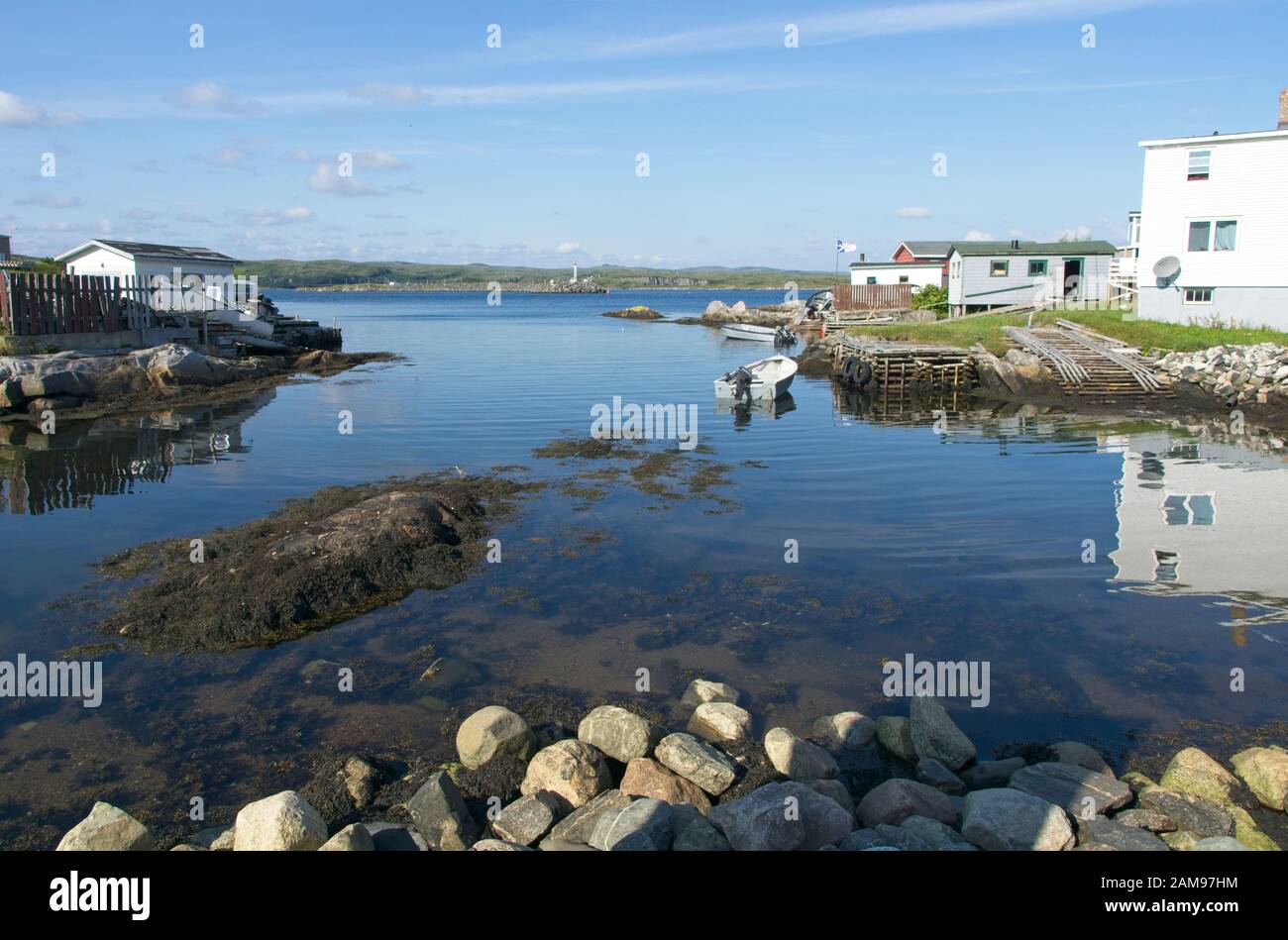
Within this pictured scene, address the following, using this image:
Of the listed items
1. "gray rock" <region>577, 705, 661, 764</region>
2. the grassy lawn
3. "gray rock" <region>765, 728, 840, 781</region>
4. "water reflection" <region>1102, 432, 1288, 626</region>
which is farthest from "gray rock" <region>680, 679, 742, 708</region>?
the grassy lawn

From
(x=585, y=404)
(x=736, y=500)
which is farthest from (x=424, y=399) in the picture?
(x=736, y=500)

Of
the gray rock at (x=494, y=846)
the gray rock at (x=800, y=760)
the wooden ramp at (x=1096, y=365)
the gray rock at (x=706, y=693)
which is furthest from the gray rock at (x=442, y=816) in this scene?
the wooden ramp at (x=1096, y=365)

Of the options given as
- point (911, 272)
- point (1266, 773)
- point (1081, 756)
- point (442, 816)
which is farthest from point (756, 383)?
point (911, 272)

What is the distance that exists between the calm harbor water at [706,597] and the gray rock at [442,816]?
1.45 metres

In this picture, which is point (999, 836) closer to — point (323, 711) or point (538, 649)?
point (538, 649)

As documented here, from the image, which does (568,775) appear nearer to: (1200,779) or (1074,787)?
(1074,787)

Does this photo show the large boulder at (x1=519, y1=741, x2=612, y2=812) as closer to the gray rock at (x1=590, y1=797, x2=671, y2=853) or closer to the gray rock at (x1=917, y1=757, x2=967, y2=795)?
the gray rock at (x1=590, y1=797, x2=671, y2=853)

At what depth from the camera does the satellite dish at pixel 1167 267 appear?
38.5 m

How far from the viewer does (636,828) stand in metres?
7.18

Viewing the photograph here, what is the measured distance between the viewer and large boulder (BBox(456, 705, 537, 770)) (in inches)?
350

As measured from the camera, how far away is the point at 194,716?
32.8ft

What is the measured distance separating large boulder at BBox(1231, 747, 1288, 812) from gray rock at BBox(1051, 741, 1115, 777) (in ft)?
3.75

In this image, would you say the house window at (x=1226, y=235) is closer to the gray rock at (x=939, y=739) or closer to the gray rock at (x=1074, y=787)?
the gray rock at (x=939, y=739)
